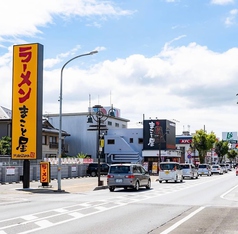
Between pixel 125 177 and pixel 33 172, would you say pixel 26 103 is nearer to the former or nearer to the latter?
pixel 125 177

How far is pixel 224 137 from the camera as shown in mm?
179125

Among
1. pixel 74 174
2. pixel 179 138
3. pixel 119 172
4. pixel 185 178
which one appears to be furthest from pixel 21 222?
pixel 179 138

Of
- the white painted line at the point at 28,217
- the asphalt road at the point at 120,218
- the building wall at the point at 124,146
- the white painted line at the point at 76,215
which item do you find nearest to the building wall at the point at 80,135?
the building wall at the point at 124,146

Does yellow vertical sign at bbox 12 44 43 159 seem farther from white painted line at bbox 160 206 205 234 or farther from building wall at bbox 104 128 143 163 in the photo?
building wall at bbox 104 128 143 163

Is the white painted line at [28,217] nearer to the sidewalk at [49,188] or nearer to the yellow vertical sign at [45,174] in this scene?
the sidewalk at [49,188]

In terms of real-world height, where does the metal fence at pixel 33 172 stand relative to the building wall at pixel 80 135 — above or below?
below

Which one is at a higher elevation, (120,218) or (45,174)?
(45,174)

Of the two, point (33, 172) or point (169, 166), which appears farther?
point (169, 166)

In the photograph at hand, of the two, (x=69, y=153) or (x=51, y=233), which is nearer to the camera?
(x=51, y=233)

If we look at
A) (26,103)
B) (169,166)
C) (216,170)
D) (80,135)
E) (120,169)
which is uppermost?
(80,135)

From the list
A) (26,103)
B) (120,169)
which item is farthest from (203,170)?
(26,103)

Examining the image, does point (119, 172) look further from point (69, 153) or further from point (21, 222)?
point (69, 153)

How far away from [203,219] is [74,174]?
3633 cm

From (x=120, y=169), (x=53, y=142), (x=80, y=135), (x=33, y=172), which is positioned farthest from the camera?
(x=80, y=135)
